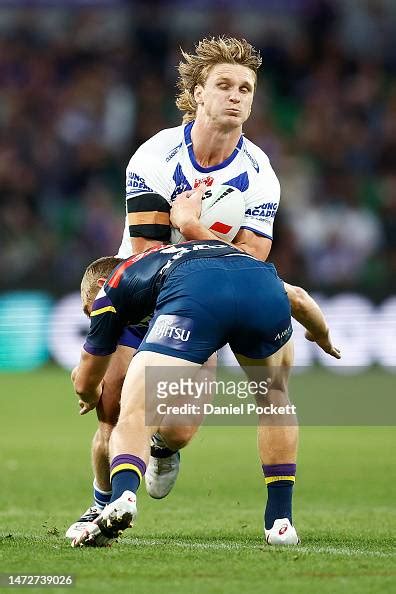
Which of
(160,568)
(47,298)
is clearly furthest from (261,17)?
(160,568)

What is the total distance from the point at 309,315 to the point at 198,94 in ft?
4.71

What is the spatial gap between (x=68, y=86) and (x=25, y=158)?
1.59 m

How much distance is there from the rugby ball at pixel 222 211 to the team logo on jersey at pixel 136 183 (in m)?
0.35

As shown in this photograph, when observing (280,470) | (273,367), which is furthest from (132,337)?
(280,470)

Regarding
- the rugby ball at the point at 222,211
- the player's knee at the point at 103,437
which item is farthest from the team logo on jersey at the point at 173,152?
the player's knee at the point at 103,437

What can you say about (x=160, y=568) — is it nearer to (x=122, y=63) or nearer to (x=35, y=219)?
(x=35, y=219)

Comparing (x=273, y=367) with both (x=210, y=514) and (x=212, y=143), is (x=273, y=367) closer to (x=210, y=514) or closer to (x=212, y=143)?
(x=212, y=143)

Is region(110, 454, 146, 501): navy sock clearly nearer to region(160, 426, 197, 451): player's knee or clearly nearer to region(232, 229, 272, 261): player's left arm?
region(160, 426, 197, 451): player's knee

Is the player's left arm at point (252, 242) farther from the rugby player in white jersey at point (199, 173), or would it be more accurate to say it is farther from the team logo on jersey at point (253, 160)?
the team logo on jersey at point (253, 160)

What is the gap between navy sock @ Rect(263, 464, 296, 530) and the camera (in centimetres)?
616

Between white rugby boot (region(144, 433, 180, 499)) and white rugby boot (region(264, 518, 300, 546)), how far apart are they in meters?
1.30

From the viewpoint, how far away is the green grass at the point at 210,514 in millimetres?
4926

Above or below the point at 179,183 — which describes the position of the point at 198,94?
above

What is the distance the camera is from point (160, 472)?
7.33m
